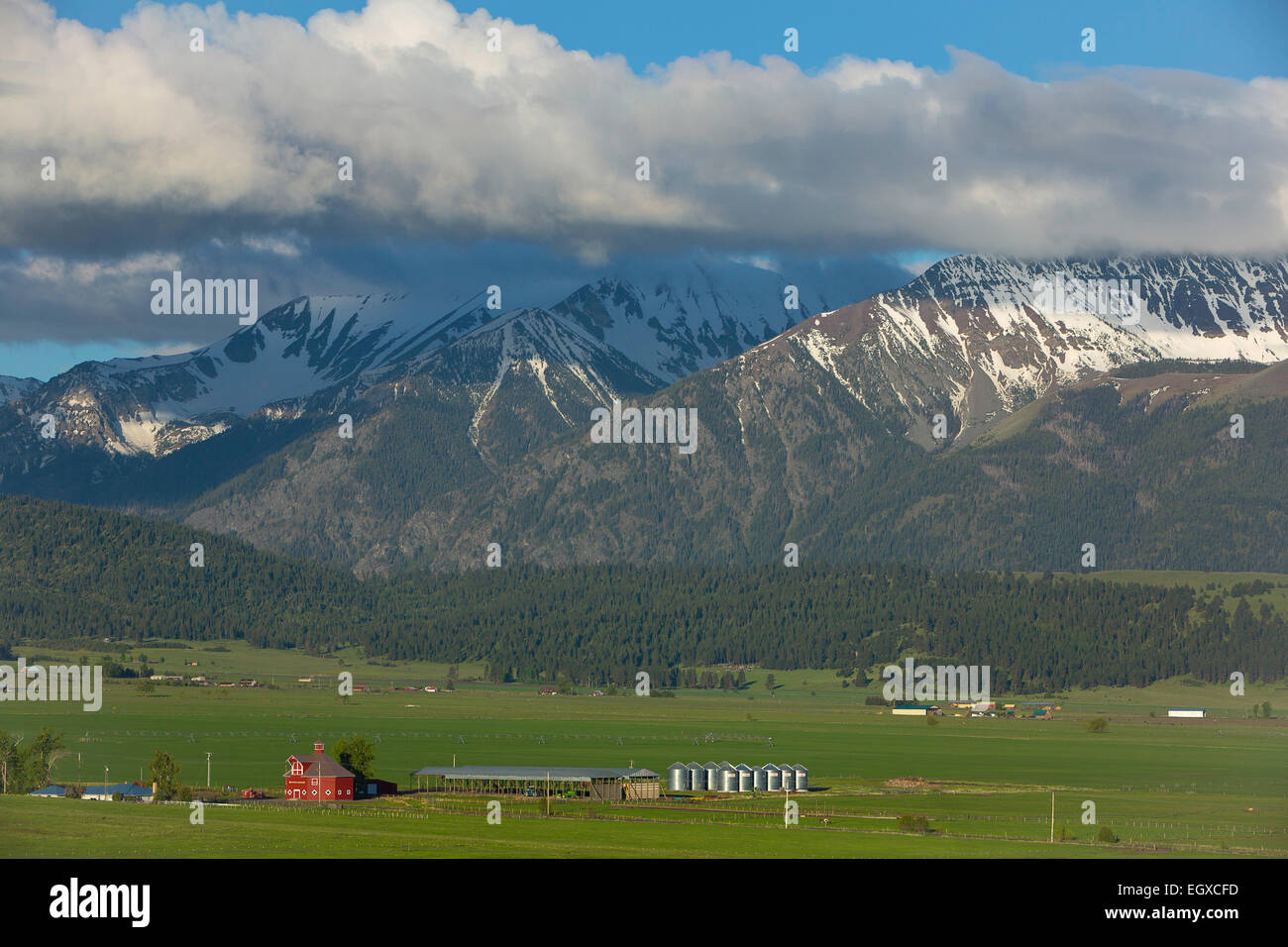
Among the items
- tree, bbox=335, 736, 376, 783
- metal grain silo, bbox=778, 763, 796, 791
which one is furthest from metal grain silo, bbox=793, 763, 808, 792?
tree, bbox=335, 736, 376, 783

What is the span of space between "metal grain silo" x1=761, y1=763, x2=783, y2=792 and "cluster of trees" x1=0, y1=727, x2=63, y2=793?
75.7 m

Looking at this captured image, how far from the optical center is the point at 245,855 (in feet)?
388

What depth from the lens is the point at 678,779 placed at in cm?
19125

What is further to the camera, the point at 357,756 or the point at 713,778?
the point at 713,778

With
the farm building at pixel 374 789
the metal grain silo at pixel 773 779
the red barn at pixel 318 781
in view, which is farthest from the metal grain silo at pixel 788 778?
the red barn at pixel 318 781

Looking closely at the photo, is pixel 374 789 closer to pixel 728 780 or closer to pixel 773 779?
pixel 728 780

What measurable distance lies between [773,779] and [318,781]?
5092 cm

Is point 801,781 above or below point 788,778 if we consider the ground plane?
below

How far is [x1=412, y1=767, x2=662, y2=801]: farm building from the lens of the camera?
175125 mm

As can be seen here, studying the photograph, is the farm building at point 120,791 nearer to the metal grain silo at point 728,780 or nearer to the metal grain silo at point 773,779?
the metal grain silo at point 728,780

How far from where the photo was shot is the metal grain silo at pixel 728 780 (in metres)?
190

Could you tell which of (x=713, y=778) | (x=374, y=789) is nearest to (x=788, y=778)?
(x=713, y=778)

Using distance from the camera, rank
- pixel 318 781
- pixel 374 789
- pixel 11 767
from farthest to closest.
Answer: pixel 374 789
pixel 11 767
pixel 318 781
